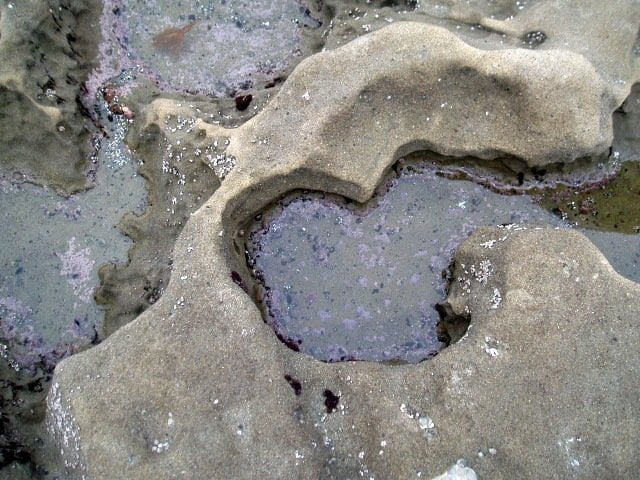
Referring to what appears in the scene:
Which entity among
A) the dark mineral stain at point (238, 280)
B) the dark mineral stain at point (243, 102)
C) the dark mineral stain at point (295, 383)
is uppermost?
the dark mineral stain at point (243, 102)

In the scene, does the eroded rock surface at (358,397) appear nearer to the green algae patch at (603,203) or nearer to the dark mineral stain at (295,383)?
the dark mineral stain at (295,383)

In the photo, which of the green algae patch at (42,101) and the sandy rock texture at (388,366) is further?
the green algae patch at (42,101)

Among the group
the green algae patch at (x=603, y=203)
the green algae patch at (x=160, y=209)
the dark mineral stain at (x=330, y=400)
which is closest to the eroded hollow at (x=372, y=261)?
the green algae patch at (x=603, y=203)

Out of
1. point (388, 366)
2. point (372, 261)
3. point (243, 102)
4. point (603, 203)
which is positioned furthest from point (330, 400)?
point (603, 203)

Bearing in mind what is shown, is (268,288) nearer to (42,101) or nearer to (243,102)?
(243,102)

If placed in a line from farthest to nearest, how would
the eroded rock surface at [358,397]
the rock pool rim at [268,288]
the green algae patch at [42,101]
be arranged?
1. the green algae patch at [42,101]
2. the rock pool rim at [268,288]
3. the eroded rock surface at [358,397]

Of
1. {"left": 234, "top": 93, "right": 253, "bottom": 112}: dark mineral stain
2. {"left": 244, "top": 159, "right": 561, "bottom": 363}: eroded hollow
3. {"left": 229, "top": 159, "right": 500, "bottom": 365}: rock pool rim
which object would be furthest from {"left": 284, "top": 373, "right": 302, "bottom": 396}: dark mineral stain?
{"left": 234, "top": 93, "right": 253, "bottom": 112}: dark mineral stain

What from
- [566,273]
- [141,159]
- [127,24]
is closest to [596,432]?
[566,273]
